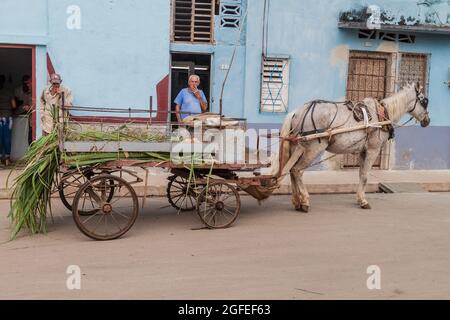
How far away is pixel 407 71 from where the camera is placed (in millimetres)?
11031

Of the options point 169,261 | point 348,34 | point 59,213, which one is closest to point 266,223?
point 169,261

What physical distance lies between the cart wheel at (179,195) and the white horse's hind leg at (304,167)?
1.45m

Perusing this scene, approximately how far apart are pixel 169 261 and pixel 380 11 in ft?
25.1

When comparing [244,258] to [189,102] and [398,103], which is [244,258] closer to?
[189,102]

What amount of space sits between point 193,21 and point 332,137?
4.25m

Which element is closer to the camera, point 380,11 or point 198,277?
point 198,277

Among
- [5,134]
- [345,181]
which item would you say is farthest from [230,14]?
[5,134]

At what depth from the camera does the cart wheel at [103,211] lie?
5.33 m

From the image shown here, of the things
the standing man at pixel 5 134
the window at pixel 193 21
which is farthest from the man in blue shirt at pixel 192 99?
the standing man at pixel 5 134

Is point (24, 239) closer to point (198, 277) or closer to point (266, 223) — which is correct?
point (198, 277)

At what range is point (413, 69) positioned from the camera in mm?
11078

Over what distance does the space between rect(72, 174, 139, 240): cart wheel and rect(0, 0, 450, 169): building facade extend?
4081mm

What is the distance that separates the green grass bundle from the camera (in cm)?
536
